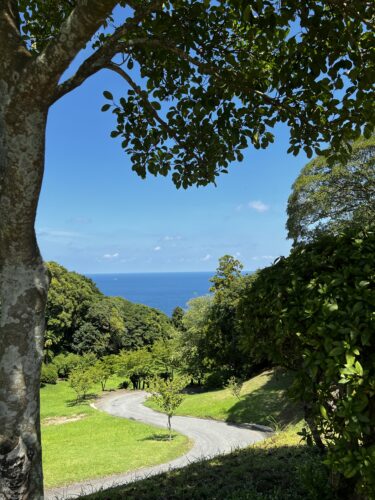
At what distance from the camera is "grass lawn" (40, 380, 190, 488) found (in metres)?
17.4

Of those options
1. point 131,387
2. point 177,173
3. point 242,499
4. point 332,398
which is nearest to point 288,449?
point 242,499

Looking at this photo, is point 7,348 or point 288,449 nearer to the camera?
point 7,348

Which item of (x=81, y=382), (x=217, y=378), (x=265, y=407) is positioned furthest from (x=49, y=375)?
(x=265, y=407)

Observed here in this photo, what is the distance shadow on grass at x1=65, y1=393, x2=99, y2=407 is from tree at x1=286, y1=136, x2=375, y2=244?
98.8ft

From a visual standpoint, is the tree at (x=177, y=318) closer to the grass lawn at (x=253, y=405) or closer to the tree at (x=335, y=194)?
the grass lawn at (x=253, y=405)

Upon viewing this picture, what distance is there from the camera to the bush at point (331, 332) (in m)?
2.85

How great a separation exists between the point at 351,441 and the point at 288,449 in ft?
16.4

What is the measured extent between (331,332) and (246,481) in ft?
11.4

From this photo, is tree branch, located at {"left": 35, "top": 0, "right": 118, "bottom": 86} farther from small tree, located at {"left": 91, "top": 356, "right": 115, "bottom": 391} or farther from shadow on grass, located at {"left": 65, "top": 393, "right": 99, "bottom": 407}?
small tree, located at {"left": 91, "top": 356, "right": 115, "bottom": 391}

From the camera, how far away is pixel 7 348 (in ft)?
11.1

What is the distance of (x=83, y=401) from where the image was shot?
42.7 m

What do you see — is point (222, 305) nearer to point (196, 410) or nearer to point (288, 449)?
point (196, 410)

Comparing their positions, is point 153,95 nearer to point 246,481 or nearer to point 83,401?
point 246,481

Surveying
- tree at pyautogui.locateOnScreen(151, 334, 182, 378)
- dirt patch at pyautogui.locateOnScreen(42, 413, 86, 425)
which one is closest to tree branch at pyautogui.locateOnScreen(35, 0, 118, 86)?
dirt patch at pyautogui.locateOnScreen(42, 413, 86, 425)
